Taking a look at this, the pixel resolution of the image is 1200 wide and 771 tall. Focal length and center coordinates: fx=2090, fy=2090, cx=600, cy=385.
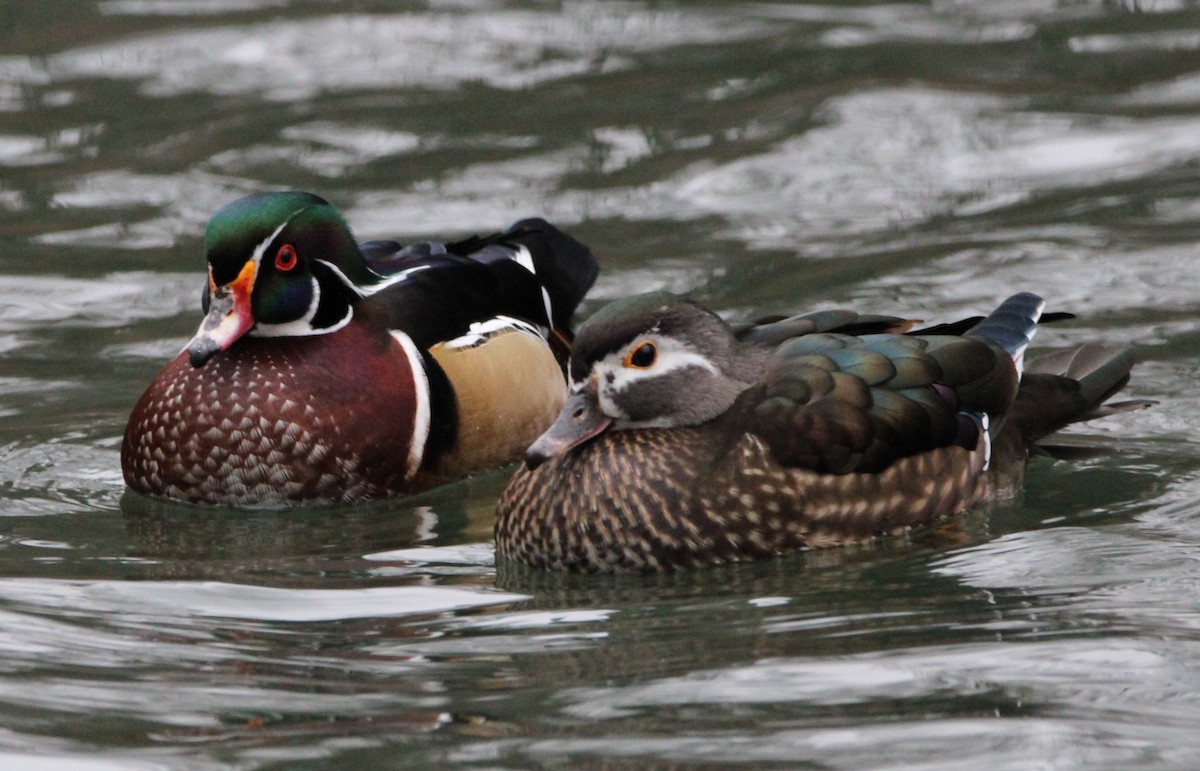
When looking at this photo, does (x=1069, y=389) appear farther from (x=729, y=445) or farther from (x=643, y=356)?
(x=643, y=356)

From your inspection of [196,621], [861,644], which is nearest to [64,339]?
[196,621]

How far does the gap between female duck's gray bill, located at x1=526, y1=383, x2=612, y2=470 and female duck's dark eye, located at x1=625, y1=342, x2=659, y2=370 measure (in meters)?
0.12

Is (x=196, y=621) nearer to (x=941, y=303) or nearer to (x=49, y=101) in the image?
(x=941, y=303)

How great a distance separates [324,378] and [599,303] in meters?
2.01

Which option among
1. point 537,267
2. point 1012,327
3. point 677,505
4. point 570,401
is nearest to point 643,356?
point 570,401

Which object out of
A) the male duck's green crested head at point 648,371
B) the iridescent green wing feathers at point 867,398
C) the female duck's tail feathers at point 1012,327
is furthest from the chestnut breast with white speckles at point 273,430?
the female duck's tail feathers at point 1012,327

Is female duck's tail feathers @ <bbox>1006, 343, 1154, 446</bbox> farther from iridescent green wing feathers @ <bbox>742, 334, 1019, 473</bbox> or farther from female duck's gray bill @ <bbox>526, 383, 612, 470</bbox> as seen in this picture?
female duck's gray bill @ <bbox>526, 383, 612, 470</bbox>

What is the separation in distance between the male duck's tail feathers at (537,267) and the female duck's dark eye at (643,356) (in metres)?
1.78

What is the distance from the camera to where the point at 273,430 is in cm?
626

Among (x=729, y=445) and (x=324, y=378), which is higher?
(x=324, y=378)

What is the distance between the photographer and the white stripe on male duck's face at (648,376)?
5.28 m

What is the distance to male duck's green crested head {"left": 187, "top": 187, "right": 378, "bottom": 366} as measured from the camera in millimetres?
6066

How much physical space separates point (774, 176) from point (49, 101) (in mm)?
3951

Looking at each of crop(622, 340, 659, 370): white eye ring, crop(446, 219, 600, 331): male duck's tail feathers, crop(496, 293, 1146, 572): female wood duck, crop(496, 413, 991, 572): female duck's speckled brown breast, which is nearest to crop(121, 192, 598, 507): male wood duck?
crop(446, 219, 600, 331): male duck's tail feathers
